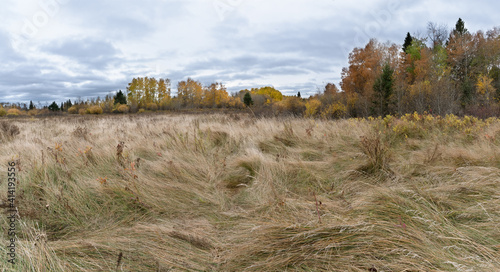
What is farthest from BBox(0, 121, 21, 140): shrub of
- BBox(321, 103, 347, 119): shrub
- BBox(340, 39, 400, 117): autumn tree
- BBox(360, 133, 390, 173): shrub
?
BBox(340, 39, 400, 117): autumn tree

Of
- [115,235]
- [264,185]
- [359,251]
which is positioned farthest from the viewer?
[264,185]

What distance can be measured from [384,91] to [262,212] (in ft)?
80.2

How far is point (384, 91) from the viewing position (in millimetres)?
22734

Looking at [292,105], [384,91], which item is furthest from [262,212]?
[384,91]

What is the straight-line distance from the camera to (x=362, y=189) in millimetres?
2447

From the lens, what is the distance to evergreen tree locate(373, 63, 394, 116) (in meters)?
22.7

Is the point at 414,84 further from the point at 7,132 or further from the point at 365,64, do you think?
the point at 7,132

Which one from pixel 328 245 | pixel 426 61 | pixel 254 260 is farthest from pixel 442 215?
pixel 426 61

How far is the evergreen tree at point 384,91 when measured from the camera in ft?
74.3

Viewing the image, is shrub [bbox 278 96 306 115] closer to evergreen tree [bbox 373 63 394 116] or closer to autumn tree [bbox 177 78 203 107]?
evergreen tree [bbox 373 63 394 116]

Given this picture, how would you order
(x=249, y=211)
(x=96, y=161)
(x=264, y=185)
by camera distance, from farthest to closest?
(x=96, y=161) → (x=264, y=185) → (x=249, y=211)

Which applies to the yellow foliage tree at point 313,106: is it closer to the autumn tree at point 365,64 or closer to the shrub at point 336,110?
Result: the shrub at point 336,110

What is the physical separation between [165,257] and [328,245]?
1.01 m

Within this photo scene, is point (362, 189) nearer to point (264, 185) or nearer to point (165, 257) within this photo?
point (264, 185)
